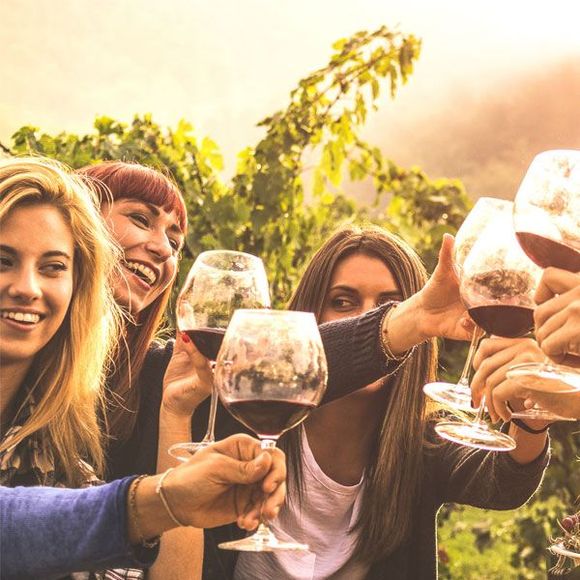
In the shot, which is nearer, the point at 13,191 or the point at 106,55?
the point at 13,191

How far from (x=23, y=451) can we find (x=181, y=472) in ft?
2.95

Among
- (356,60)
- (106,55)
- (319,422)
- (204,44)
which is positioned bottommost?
(319,422)

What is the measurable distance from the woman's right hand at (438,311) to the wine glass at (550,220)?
372 millimetres

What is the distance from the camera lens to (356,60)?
4.74 metres

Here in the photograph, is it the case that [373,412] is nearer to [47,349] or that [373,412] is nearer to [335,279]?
[335,279]

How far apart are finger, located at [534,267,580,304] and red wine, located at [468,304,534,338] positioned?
15 cm

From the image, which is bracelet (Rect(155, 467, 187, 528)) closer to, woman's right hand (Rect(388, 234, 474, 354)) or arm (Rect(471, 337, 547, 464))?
arm (Rect(471, 337, 547, 464))

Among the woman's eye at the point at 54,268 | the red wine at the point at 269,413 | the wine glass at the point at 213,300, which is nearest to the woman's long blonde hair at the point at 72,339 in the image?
the woman's eye at the point at 54,268

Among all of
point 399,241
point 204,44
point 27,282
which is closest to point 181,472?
point 27,282

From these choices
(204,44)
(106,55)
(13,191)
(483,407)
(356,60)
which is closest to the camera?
(483,407)

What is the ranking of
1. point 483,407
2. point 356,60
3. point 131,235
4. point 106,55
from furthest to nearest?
point 106,55, point 356,60, point 131,235, point 483,407

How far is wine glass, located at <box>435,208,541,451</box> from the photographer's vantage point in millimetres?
1656

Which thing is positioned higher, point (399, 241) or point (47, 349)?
point (399, 241)

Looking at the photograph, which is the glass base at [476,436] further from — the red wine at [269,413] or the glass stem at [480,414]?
the red wine at [269,413]
